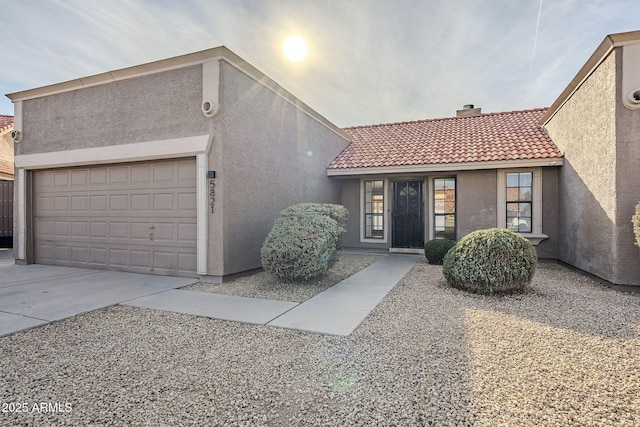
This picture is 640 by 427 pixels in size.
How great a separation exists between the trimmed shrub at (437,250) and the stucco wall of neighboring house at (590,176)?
2.89 meters

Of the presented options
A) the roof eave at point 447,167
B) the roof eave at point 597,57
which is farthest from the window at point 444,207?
the roof eave at point 597,57

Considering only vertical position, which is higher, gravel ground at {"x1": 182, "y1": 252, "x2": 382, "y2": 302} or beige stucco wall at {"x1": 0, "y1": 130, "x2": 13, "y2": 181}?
beige stucco wall at {"x1": 0, "y1": 130, "x2": 13, "y2": 181}

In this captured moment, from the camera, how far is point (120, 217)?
799 cm

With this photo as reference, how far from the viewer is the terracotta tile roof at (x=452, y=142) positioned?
31.9ft

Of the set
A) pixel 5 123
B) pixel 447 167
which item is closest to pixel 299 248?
pixel 447 167

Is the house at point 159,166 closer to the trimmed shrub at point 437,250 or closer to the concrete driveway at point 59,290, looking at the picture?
the concrete driveway at point 59,290

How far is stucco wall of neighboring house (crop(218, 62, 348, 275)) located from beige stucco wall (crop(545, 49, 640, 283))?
276 inches

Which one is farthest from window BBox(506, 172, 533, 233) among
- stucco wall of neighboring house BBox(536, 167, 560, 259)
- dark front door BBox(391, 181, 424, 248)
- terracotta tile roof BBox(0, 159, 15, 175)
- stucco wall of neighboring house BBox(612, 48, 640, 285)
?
terracotta tile roof BBox(0, 159, 15, 175)

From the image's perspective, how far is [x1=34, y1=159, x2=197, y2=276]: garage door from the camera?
7.27 m

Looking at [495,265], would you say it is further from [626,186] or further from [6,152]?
[6,152]

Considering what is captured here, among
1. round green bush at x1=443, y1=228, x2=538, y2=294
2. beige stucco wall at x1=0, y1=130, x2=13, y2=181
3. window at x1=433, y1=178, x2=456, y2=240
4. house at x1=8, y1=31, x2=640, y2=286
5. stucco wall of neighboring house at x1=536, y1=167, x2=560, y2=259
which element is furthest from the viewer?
beige stucco wall at x1=0, y1=130, x2=13, y2=181

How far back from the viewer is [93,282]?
6801 mm

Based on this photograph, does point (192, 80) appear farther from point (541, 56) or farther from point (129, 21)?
point (541, 56)

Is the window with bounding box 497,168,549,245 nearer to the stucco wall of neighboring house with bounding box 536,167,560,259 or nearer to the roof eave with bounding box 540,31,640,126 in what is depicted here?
the stucco wall of neighboring house with bounding box 536,167,560,259
